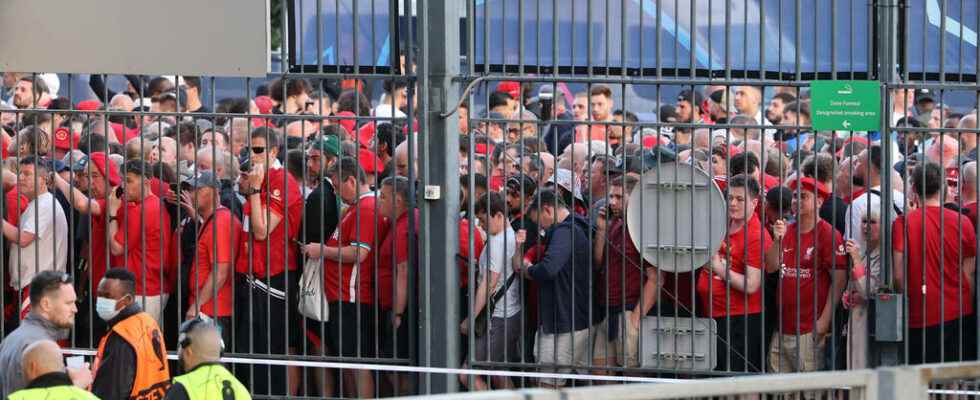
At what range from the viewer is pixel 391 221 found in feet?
33.7

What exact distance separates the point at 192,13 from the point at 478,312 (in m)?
2.38

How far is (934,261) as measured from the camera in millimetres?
9977

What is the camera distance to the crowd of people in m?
9.94

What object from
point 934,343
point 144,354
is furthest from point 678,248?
point 144,354

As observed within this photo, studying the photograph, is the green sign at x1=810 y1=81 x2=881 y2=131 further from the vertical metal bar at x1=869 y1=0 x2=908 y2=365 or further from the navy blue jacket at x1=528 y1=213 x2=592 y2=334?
the navy blue jacket at x1=528 y1=213 x2=592 y2=334

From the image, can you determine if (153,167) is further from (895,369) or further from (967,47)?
(895,369)

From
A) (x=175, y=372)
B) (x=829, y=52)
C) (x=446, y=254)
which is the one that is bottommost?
(x=175, y=372)

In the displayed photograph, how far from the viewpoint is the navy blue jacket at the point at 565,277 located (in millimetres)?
10125

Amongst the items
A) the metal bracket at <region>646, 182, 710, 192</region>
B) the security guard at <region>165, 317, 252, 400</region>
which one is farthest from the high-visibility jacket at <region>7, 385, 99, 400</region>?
the metal bracket at <region>646, 182, 710, 192</region>

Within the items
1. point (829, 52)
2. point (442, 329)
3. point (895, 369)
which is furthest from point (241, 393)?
point (829, 52)

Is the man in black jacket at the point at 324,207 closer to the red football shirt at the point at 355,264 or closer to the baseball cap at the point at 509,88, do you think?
the red football shirt at the point at 355,264

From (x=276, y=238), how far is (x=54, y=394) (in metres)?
3.64

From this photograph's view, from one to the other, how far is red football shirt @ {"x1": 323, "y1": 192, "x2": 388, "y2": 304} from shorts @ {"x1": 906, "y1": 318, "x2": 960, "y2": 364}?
310 cm

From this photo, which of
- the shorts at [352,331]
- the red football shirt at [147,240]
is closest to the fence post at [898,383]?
the shorts at [352,331]
